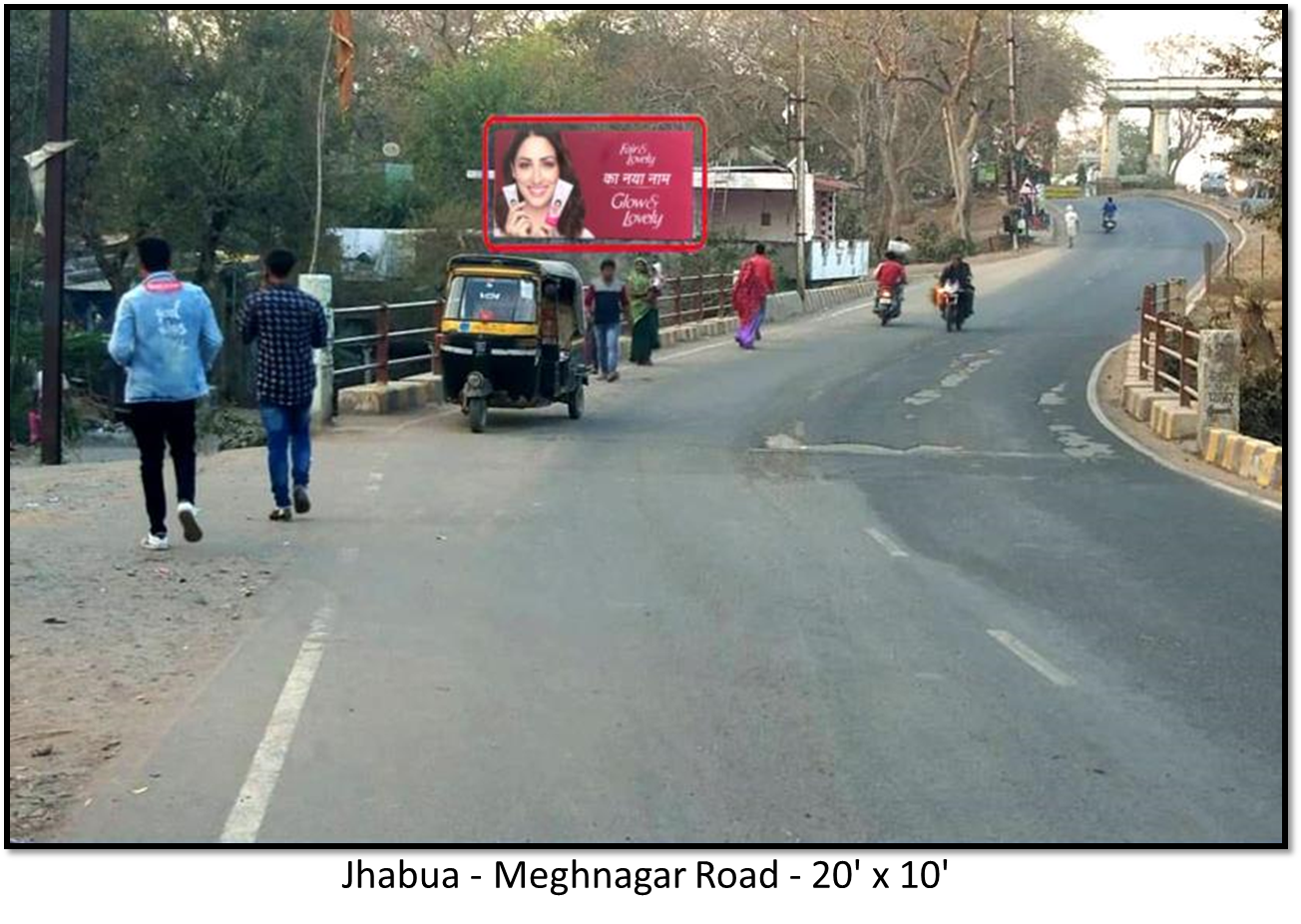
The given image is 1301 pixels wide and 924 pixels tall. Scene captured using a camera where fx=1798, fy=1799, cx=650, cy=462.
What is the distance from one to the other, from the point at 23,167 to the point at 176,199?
250cm

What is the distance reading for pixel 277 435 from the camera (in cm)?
885

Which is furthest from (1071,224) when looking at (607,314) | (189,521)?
(607,314)

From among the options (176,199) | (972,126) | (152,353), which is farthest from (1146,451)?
(176,199)

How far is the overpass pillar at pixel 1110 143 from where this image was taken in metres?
5.07

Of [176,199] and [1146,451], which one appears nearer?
[1146,451]

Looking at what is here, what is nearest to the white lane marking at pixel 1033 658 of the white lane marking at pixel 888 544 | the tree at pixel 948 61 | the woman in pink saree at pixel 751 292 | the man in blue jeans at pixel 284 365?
the white lane marking at pixel 888 544

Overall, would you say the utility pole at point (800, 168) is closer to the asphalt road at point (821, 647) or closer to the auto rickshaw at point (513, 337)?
the asphalt road at point (821, 647)

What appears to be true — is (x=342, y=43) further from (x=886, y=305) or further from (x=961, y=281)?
(x=886, y=305)

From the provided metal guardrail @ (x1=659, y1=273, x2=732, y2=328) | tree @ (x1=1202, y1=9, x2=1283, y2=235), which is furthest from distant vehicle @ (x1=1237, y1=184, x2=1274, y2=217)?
metal guardrail @ (x1=659, y1=273, x2=732, y2=328)

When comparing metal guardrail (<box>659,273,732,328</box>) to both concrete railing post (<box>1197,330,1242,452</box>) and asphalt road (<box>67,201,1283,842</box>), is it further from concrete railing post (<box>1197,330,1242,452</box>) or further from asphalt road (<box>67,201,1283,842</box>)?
concrete railing post (<box>1197,330,1242,452</box>)

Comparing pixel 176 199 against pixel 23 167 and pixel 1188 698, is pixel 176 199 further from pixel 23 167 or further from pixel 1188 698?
pixel 1188 698

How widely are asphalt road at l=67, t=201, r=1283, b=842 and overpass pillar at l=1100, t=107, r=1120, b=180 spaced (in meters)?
0.29

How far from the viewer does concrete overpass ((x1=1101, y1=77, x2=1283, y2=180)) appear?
155 inches

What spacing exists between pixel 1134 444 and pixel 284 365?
5.50 meters
